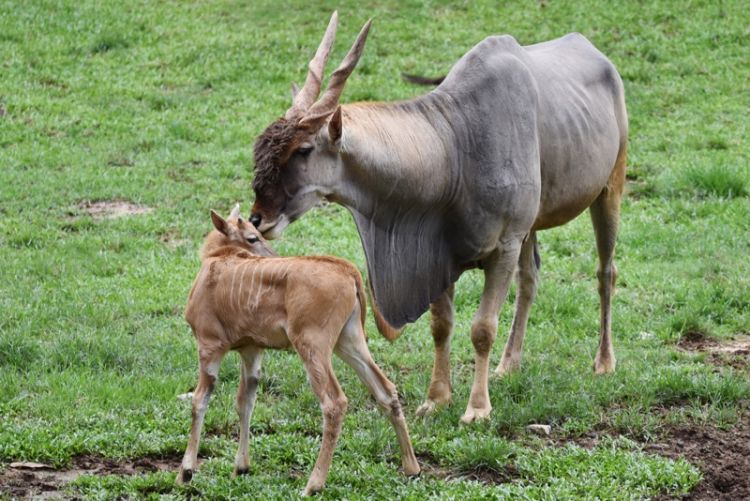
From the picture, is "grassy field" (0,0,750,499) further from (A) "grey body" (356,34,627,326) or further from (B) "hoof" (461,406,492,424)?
(A) "grey body" (356,34,627,326)

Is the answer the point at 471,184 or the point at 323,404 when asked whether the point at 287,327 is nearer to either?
the point at 323,404

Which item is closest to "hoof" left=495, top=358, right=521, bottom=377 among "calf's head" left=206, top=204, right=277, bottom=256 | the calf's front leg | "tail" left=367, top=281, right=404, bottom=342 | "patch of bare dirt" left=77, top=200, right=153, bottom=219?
"tail" left=367, top=281, right=404, bottom=342

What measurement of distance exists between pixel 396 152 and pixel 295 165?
0.67 meters

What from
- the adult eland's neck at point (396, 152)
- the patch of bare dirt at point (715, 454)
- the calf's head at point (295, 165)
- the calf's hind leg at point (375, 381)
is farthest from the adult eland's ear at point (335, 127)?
the patch of bare dirt at point (715, 454)

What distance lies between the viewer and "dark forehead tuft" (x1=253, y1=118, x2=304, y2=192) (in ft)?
19.1

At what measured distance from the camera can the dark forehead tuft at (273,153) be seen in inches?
229

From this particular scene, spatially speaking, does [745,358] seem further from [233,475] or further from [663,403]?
[233,475]

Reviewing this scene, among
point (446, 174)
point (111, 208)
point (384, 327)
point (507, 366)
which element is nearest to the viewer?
point (384, 327)

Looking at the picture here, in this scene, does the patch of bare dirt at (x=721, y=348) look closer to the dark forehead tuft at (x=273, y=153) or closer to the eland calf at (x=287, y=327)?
the eland calf at (x=287, y=327)

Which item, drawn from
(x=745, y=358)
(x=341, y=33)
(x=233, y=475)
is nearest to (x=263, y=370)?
(x=233, y=475)

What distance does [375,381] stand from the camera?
5.55m

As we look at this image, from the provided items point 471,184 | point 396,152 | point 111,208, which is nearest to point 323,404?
point 396,152

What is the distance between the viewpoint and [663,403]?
22.1 feet

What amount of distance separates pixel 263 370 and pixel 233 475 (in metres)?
1.64
